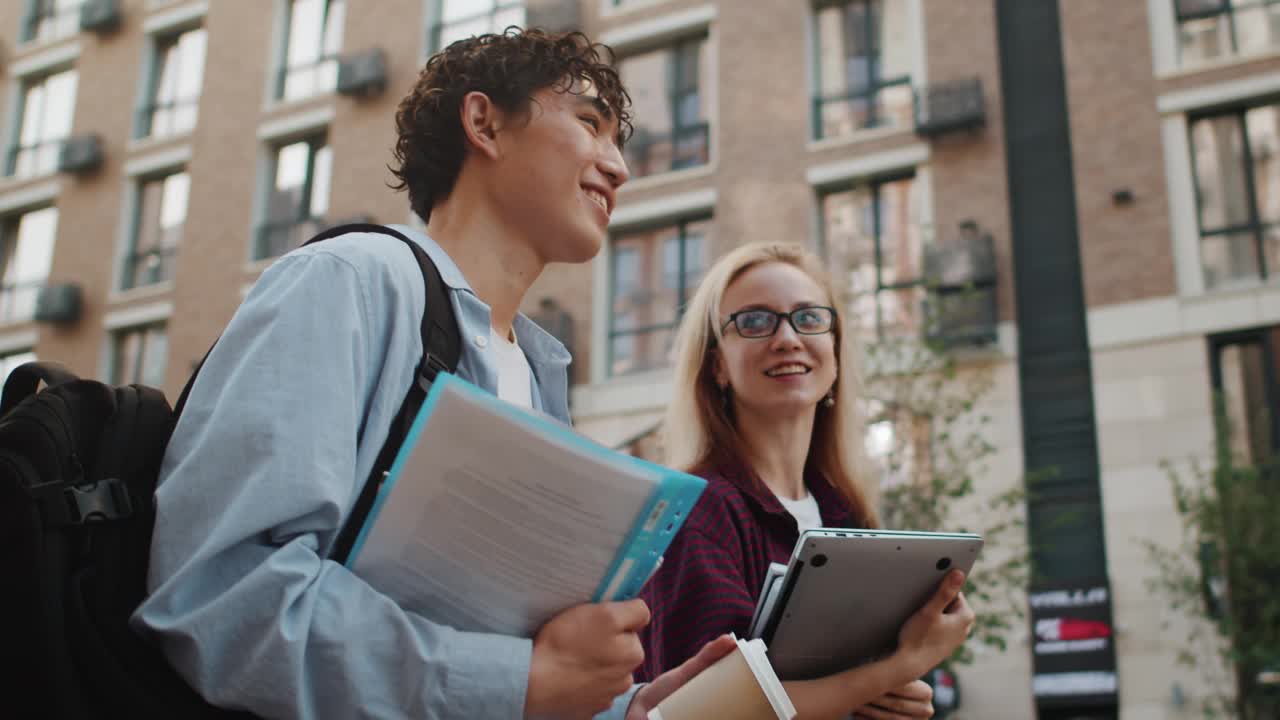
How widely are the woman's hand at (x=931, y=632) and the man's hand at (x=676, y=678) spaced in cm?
58

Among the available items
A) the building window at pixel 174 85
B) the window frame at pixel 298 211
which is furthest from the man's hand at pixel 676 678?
the building window at pixel 174 85

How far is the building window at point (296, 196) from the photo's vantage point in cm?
2092

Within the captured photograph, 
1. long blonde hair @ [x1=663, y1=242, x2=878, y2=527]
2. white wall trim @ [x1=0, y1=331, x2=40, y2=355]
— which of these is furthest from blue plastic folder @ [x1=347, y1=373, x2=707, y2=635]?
white wall trim @ [x1=0, y1=331, x2=40, y2=355]

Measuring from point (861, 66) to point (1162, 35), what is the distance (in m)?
4.09

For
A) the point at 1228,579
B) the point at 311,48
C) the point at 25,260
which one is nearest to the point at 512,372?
the point at 1228,579

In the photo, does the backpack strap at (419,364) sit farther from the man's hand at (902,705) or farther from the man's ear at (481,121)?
the man's hand at (902,705)

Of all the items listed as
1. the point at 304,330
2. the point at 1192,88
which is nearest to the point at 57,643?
the point at 304,330

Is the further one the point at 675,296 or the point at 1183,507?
the point at 675,296

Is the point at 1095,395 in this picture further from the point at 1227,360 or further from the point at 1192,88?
the point at 1192,88

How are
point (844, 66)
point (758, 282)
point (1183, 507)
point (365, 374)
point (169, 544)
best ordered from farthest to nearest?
1. point (844, 66)
2. point (1183, 507)
3. point (758, 282)
4. point (365, 374)
5. point (169, 544)

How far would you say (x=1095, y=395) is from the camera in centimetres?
1488

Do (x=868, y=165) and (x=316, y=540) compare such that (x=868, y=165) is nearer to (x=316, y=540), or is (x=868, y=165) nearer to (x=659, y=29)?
(x=659, y=29)

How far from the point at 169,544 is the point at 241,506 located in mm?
114

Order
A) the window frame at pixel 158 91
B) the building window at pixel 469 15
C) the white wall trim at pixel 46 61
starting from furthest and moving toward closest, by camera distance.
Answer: the white wall trim at pixel 46 61, the window frame at pixel 158 91, the building window at pixel 469 15
